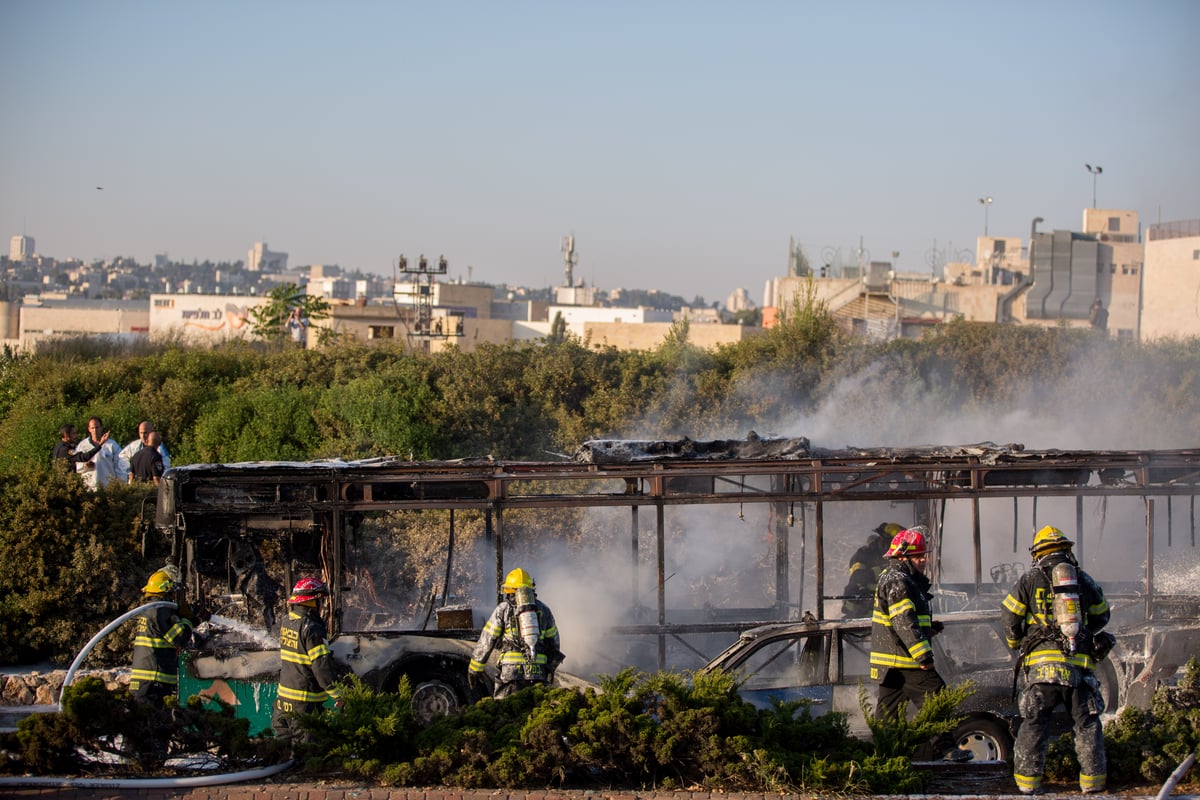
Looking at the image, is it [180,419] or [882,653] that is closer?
[882,653]

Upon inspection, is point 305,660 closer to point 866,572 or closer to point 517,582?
point 517,582

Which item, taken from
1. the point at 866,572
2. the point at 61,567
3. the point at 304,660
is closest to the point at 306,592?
the point at 304,660

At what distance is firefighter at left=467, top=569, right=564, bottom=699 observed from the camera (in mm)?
9188

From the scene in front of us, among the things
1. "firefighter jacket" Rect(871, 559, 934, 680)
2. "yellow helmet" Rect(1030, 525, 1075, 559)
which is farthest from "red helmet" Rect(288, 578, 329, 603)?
"yellow helmet" Rect(1030, 525, 1075, 559)

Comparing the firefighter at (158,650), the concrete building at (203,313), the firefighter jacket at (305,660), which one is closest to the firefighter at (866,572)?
the firefighter jacket at (305,660)

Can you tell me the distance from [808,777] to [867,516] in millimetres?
13926

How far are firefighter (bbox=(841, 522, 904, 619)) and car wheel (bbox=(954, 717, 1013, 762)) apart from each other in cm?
390

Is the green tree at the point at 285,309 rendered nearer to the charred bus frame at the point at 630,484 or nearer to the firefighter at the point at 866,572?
the charred bus frame at the point at 630,484

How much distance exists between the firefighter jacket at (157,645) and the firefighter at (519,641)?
7.86 ft

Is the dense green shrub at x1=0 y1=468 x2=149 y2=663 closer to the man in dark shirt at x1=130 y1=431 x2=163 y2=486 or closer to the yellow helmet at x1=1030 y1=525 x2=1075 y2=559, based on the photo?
the man in dark shirt at x1=130 y1=431 x2=163 y2=486

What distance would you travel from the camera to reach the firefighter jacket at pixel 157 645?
30.4 ft


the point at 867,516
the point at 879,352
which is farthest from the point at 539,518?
the point at 879,352

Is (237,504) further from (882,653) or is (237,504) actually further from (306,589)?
(882,653)

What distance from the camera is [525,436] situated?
28469 millimetres
